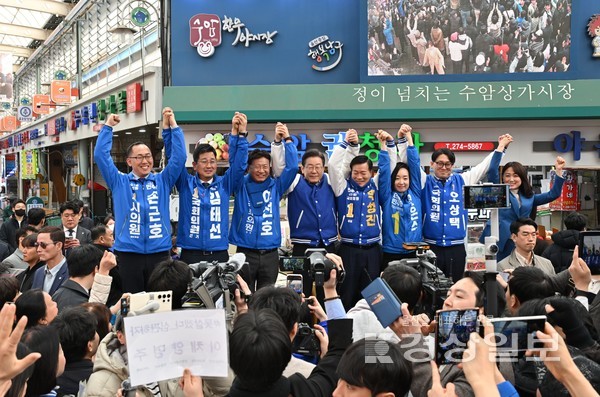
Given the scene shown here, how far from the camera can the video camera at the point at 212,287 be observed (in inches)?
103

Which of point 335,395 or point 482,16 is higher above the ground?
point 482,16

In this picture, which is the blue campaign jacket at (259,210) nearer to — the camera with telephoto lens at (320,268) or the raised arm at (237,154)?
the raised arm at (237,154)

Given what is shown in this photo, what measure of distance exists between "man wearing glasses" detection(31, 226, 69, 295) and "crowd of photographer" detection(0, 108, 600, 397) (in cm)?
1

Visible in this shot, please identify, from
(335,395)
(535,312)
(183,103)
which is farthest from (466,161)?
(335,395)

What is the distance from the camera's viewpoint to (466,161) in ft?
27.7

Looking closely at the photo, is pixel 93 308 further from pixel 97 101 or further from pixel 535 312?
pixel 97 101

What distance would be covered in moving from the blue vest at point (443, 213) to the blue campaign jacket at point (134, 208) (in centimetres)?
234

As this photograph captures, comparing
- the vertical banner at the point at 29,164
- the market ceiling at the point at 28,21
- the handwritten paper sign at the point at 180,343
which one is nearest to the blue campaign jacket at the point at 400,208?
Result: the handwritten paper sign at the point at 180,343

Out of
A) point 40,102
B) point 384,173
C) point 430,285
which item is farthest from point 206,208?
point 40,102

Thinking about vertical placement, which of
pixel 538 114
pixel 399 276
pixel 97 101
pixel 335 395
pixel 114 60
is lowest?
pixel 335 395

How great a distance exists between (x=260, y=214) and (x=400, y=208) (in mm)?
1279

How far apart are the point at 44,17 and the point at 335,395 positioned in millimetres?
23650

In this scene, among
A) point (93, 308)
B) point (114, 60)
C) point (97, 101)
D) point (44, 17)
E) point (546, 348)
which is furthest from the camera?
point (44, 17)

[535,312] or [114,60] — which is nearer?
[535,312]
